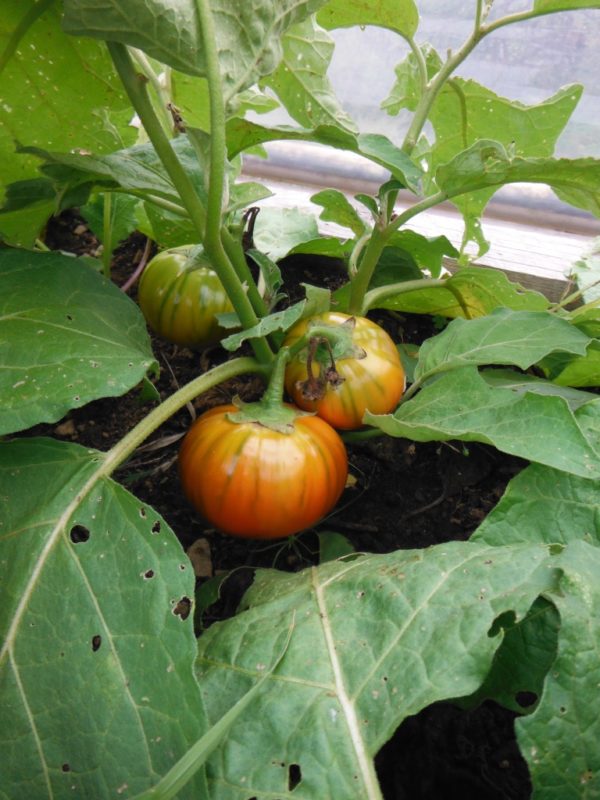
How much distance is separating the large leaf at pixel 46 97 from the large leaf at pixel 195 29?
169 mm

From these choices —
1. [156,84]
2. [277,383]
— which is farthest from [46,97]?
[277,383]

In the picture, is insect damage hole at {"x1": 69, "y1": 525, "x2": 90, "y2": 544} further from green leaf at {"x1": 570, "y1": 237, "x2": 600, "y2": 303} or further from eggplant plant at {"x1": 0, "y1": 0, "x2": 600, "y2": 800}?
green leaf at {"x1": 570, "y1": 237, "x2": 600, "y2": 303}

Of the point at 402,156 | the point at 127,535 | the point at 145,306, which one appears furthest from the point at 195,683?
the point at 145,306

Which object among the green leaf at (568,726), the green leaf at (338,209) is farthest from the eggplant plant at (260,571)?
Result: the green leaf at (338,209)

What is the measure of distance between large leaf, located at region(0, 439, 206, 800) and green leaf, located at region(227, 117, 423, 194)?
404 millimetres

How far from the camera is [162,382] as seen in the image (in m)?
1.09

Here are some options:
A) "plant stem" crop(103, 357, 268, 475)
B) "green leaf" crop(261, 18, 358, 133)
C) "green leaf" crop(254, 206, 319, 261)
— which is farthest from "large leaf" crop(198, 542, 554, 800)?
"green leaf" crop(254, 206, 319, 261)

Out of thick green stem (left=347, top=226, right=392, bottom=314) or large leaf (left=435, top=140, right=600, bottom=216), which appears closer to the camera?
large leaf (left=435, top=140, right=600, bottom=216)

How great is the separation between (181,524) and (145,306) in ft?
1.27

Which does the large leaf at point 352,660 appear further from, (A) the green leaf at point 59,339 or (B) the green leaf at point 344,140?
(B) the green leaf at point 344,140

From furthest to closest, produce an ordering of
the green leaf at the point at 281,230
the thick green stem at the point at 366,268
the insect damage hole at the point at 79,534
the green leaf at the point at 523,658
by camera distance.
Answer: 1. the green leaf at the point at 281,230
2. the thick green stem at the point at 366,268
3. the insect damage hole at the point at 79,534
4. the green leaf at the point at 523,658

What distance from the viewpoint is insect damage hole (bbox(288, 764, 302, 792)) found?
51 cm

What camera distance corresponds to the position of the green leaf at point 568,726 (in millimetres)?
487

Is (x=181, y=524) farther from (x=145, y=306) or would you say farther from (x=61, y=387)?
(x=145, y=306)
